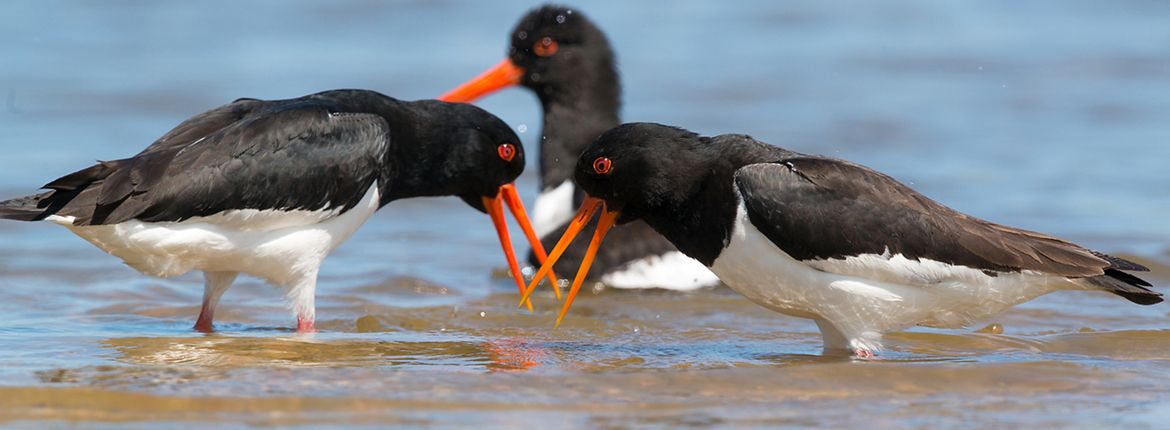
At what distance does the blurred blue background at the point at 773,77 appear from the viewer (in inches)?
504

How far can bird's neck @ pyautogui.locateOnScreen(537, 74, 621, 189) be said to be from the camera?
424 inches

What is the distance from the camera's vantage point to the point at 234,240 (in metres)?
7.11

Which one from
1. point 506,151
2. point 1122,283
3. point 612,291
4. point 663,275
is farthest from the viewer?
point 612,291

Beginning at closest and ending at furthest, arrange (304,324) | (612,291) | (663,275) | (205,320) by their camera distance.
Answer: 1. (304,324)
2. (205,320)
3. (663,275)
4. (612,291)

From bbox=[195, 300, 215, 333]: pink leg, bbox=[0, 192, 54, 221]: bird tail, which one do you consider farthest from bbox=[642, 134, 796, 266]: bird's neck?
bbox=[0, 192, 54, 221]: bird tail

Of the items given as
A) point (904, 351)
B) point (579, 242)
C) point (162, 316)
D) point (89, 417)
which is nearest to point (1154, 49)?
point (579, 242)

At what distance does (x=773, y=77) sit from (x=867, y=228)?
11013 millimetres

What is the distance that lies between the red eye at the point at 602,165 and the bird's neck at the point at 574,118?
3719mm

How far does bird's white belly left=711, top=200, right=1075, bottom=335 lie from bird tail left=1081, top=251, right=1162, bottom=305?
13 cm

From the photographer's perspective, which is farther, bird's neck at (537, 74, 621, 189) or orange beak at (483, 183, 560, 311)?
bird's neck at (537, 74, 621, 189)

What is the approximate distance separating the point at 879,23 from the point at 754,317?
12.5 metres

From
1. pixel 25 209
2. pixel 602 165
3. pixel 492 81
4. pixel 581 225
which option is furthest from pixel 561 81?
pixel 25 209

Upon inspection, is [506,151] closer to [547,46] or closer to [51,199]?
[51,199]

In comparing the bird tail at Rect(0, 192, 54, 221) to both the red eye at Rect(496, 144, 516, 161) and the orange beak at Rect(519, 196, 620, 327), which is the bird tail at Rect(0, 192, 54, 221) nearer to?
the orange beak at Rect(519, 196, 620, 327)
